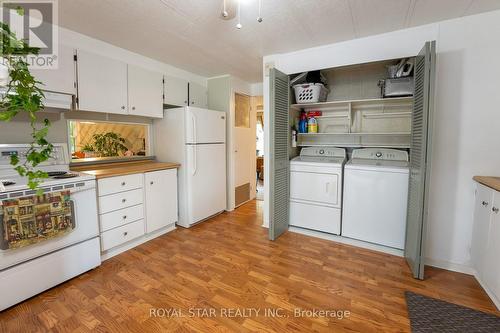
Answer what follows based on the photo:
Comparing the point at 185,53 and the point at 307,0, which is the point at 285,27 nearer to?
the point at 307,0

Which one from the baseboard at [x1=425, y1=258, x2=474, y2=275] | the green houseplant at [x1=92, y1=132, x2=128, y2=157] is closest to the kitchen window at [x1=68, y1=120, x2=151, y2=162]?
the green houseplant at [x1=92, y1=132, x2=128, y2=157]

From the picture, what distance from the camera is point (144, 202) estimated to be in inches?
109

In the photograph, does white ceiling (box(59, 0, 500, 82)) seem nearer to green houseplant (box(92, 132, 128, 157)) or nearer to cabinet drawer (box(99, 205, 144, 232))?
green houseplant (box(92, 132, 128, 157))

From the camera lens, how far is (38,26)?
2.17 metres

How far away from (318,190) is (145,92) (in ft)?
7.99

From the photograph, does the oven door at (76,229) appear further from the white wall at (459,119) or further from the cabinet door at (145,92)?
the white wall at (459,119)

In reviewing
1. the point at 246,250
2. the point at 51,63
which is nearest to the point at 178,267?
the point at 246,250

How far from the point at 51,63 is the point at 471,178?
153 inches

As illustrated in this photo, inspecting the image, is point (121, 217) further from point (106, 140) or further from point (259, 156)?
point (259, 156)

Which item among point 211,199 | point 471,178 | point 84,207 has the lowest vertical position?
point 211,199

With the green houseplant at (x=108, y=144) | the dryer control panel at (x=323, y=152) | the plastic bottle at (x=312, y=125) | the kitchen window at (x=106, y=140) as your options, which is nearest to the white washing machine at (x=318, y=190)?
the dryer control panel at (x=323, y=152)

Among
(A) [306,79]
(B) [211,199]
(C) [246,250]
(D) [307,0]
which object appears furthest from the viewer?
(B) [211,199]

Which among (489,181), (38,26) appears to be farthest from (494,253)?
(38,26)

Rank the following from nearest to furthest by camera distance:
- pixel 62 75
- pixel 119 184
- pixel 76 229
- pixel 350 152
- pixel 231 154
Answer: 1. pixel 76 229
2. pixel 62 75
3. pixel 119 184
4. pixel 350 152
5. pixel 231 154
